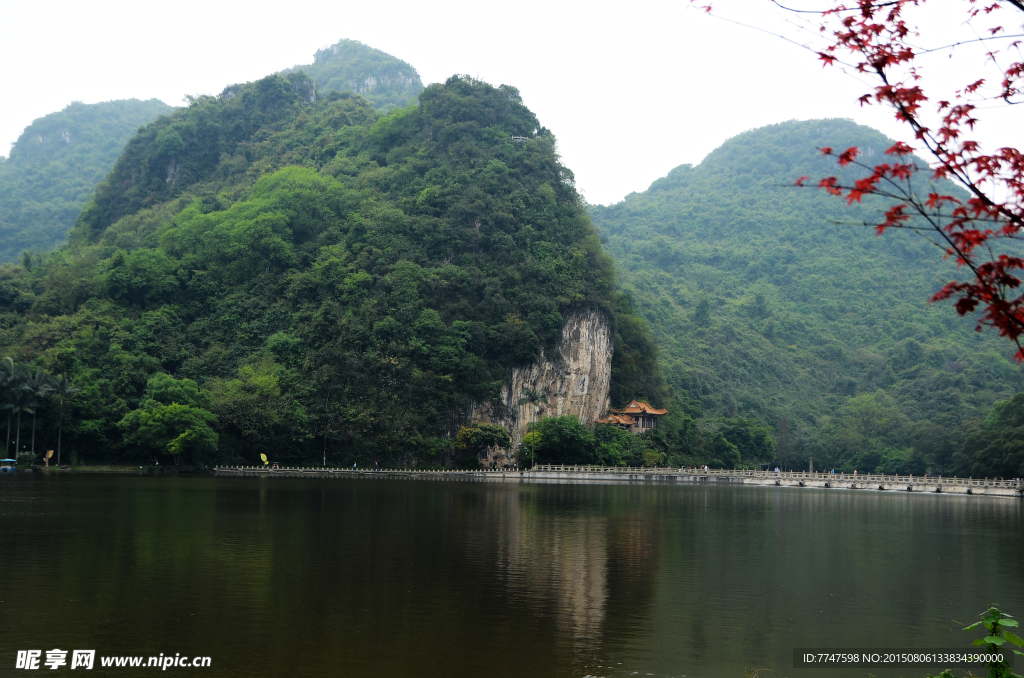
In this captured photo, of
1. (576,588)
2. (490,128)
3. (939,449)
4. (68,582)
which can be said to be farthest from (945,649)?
(490,128)

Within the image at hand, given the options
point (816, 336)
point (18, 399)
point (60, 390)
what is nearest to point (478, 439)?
point (60, 390)

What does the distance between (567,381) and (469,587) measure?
7209cm

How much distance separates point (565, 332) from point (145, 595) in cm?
7712

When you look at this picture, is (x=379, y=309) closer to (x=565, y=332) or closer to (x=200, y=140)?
(x=565, y=332)

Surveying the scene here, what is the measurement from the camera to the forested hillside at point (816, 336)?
106500 millimetres

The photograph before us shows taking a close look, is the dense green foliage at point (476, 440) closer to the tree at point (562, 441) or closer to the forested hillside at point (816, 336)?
the tree at point (562, 441)

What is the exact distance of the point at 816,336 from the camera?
5950 inches

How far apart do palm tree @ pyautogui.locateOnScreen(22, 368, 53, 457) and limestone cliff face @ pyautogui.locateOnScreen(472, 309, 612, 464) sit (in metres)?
37.4

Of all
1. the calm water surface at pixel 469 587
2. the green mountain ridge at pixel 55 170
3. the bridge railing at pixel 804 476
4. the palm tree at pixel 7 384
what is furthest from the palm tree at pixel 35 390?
the green mountain ridge at pixel 55 170

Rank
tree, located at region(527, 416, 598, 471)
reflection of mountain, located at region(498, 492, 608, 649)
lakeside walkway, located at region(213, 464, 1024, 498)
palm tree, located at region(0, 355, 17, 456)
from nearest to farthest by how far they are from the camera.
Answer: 1. reflection of mountain, located at region(498, 492, 608, 649)
2. palm tree, located at region(0, 355, 17, 456)
3. lakeside walkway, located at region(213, 464, 1024, 498)
4. tree, located at region(527, 416, 598, 471)

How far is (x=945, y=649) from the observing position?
16.4 meters

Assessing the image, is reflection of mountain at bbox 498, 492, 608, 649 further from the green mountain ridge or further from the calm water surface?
the green mountain ridge

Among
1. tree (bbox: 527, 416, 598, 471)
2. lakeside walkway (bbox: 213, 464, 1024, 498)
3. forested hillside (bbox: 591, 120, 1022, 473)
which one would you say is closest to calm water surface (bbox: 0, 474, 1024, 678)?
lakeside walkway (bbox: 213, 464, 1024, 498)

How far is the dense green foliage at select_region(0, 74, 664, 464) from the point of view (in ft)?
243
